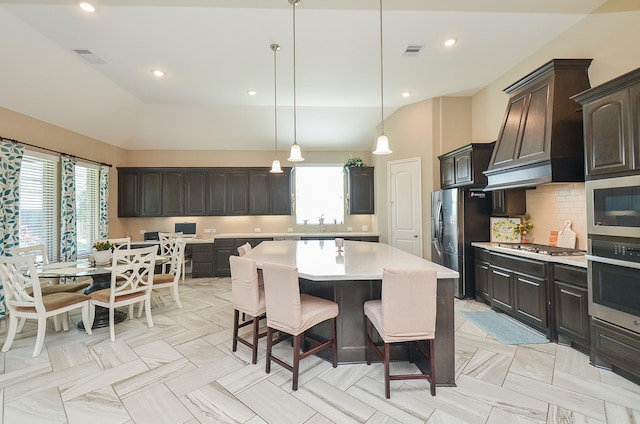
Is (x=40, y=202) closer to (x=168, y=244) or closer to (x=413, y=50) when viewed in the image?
(x=168, y=244)

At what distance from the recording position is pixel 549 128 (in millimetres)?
2936

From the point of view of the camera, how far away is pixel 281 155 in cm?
687

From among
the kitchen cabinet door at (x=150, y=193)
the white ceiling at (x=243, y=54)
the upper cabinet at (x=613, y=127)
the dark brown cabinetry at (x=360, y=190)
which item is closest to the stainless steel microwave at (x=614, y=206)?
the upper cabinet at (x=613, y=127)

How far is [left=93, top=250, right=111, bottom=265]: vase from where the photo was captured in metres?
3.59

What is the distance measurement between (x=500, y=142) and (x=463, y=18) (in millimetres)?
1585

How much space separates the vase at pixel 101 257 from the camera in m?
3.59

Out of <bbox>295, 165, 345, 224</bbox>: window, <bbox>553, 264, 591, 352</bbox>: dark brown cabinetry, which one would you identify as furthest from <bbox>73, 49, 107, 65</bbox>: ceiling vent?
<bbox>553, 264, 591, 352</bbox>: dark brown cabinetry

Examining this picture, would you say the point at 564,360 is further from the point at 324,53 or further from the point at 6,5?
the point at 6,5

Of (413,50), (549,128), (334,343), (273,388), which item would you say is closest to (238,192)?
(413,50)

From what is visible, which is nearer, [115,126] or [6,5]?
[6,5]

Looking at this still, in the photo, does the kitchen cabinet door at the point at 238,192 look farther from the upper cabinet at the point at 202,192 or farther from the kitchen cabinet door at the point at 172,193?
the kitchen cabinet door at the point at 172,193

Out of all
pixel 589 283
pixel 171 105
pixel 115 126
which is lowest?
pixel 589 283

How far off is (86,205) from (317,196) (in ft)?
15.6

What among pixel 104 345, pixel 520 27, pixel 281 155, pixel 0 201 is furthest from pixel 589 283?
pixel 0 201
